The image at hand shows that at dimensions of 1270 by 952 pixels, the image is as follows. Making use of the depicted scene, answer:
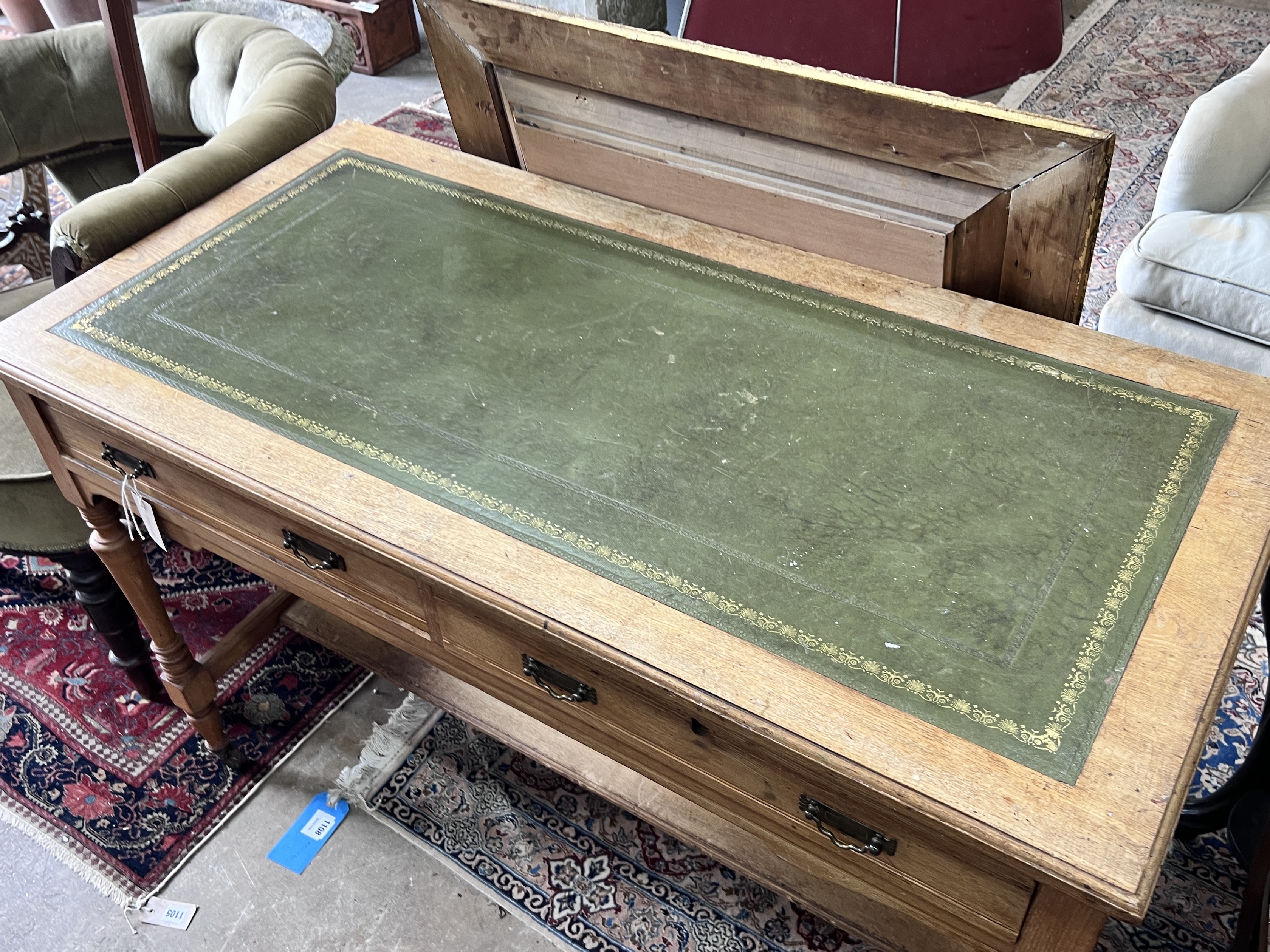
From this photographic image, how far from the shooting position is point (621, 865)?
5.87ft

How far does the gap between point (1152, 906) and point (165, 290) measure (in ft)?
5.91

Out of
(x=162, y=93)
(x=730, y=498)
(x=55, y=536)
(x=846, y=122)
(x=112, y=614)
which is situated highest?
(x=846, y=122)

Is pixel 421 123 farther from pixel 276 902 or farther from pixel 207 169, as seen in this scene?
pixel 276 902

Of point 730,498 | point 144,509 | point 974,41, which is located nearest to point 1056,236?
point 974,41

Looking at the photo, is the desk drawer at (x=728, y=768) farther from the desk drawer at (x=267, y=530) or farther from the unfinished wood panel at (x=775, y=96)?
the unfinished wood panel at (x=775, y=96)

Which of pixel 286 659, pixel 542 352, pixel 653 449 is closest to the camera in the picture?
pixel 653 449

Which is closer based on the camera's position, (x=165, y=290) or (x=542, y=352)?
(x=542, y=352)

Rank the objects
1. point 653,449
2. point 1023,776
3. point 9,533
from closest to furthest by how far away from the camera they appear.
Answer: point 1023,776 → point 653,449 → point 9,533

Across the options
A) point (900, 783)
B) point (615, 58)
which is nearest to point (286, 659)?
point (615, 58)

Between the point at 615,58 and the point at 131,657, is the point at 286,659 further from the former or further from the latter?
the point at 615,58

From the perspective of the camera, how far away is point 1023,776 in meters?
0.90

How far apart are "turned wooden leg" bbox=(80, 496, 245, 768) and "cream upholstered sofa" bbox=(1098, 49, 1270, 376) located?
193cm

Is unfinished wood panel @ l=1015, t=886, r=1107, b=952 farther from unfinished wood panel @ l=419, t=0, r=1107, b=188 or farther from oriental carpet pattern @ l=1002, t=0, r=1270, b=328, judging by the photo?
oriental carpet pattern @ l=1002, t=0, r=1270, b=328

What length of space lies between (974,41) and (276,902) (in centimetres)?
170
